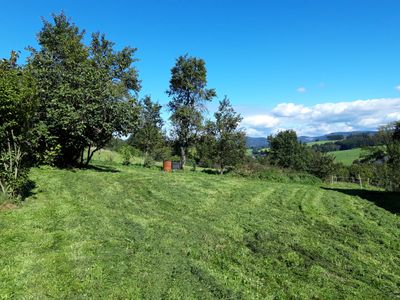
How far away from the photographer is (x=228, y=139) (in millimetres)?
34750

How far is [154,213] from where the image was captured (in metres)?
12.4

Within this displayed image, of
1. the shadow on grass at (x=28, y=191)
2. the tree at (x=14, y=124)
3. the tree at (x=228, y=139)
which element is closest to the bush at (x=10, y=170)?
the tree at (x=14, y=124)

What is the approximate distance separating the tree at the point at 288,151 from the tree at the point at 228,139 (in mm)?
45021

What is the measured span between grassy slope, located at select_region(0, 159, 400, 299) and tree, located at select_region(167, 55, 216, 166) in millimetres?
23887

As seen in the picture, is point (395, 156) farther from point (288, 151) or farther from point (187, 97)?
point (288, 151)

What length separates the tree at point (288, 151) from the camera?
3105 inches

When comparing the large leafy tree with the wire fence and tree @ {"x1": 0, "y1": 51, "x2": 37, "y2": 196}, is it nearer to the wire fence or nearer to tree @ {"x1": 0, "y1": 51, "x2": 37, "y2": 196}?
tree @ {"x1": 0, "y1": 51, "x2": 37, "y2": 196}

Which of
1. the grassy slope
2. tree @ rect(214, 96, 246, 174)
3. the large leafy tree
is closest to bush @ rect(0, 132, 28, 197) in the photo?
the grassy slope

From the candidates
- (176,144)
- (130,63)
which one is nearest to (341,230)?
(130,63)

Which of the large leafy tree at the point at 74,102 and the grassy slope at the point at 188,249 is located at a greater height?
the large leafy tree at the point at 74,102

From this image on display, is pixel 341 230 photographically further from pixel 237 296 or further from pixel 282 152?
pixel 282 152

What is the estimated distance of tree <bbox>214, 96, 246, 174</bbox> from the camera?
3466cm

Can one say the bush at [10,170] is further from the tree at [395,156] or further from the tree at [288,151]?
the tree at [288,151]

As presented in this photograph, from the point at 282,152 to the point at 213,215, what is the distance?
70.0 metres
